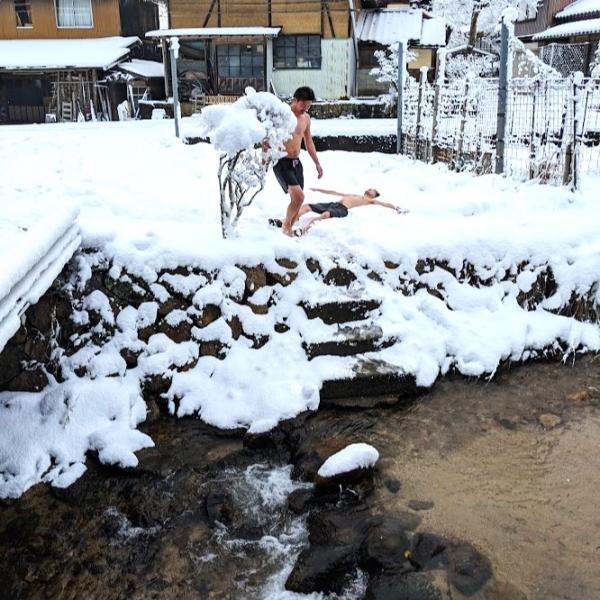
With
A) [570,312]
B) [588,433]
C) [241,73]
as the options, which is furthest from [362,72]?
[588,433]

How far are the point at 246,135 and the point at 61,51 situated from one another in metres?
22.0

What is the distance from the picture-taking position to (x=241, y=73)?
71.8 ft

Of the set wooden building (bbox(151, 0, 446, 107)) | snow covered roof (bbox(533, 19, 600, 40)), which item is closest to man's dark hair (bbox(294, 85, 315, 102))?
wooden building (bbox(151, 0, 446, 107))

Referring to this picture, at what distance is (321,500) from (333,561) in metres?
0.60

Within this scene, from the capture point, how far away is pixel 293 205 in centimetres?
661

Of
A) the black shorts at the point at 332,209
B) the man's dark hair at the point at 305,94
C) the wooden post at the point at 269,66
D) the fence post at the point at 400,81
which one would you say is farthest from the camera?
the wooden post at the point at 269,66

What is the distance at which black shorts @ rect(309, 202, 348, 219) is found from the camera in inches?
283

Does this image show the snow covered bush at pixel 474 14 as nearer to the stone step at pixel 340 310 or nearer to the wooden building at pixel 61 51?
the wooden building at pixel 61 51

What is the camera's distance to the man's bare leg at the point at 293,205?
6516 millimetres

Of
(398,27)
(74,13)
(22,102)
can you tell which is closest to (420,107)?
(398,27)

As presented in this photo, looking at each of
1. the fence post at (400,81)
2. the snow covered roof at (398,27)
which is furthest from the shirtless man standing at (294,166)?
the snow covered roof at (398,27)

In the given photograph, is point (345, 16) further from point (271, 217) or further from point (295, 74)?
point (271, 217)

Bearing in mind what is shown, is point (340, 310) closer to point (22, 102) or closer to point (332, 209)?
point (332, 209)

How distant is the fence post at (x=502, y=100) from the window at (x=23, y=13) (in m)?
22.8
